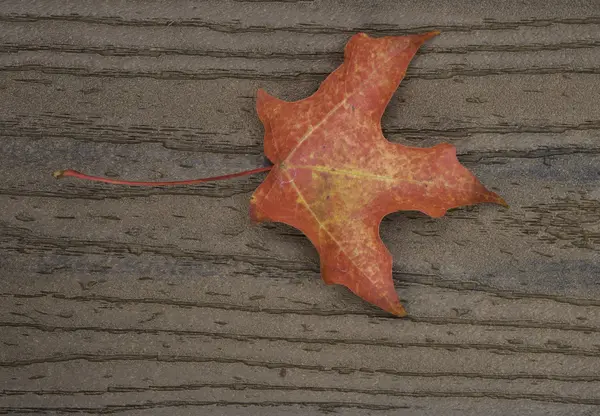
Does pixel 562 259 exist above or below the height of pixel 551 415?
above

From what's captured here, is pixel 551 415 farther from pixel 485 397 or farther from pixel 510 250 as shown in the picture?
pixel 510 250

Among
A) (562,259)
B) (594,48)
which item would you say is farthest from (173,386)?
(594,48)

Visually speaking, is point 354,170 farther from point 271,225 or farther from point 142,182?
point 142,182
